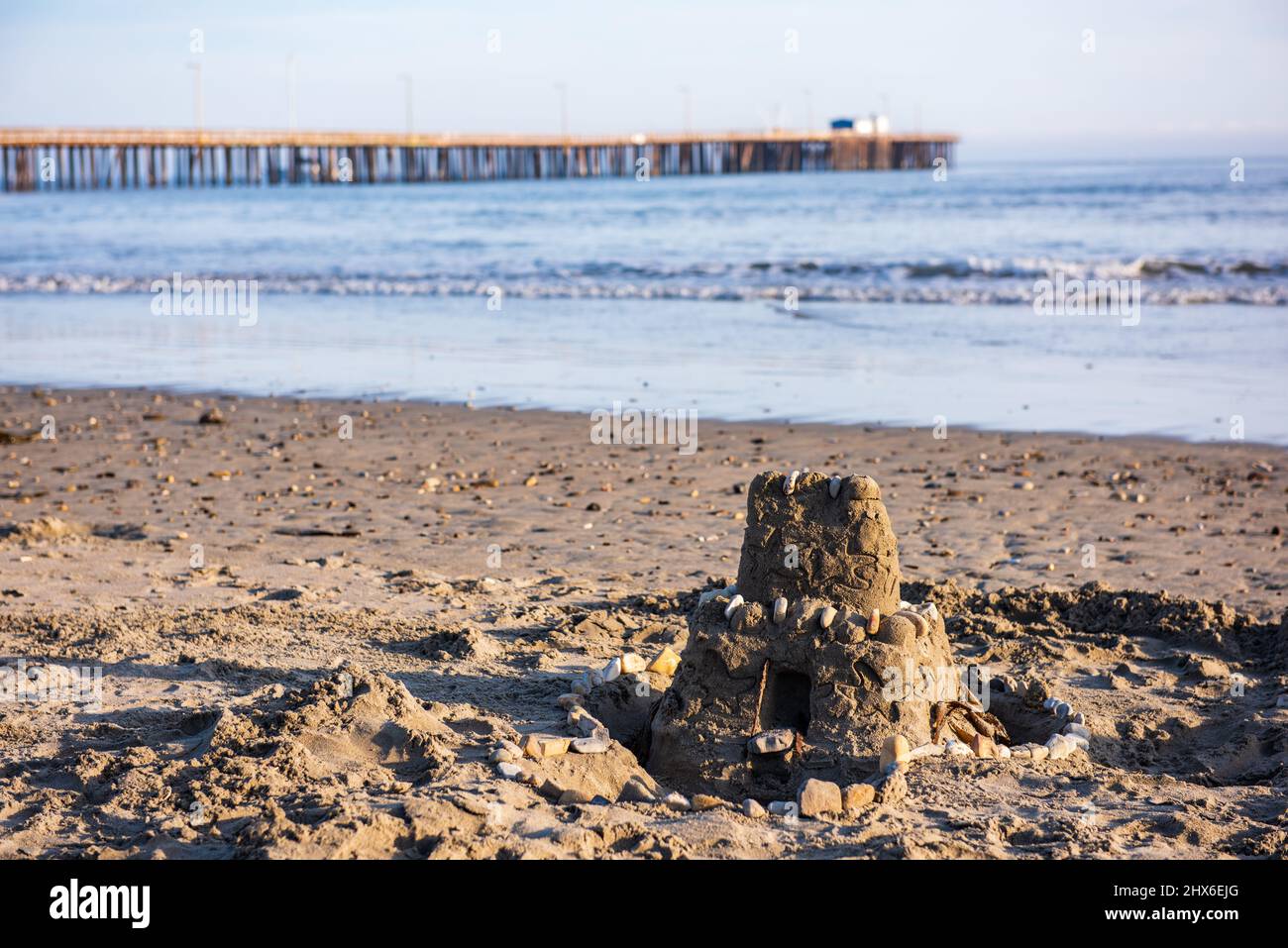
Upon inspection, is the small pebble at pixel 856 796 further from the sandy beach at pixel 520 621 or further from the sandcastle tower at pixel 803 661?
the sandcastle tower at pixel 803 661

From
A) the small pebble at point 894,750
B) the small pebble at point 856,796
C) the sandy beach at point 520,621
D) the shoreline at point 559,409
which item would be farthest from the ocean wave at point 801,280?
the small pebble at point 856,796

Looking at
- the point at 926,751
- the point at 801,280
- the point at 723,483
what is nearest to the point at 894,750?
the point at 926,751

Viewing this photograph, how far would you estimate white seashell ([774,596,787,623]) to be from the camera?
545 centimetres

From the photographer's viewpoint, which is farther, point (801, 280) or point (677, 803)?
point (801, 280)

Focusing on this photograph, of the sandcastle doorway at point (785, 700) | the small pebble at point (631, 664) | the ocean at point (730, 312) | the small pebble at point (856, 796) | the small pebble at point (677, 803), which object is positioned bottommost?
the small pebble at point (677, 803)

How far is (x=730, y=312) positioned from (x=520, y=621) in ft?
55.5

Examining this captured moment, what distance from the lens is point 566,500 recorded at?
10.7 metres

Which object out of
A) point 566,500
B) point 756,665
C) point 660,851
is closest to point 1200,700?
point 756,665

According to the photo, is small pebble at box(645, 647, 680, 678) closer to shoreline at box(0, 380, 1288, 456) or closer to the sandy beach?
the sandy beach

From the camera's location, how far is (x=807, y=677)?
17.9ft

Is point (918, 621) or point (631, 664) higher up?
point (918, 621)

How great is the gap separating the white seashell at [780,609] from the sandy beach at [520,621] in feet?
2.73

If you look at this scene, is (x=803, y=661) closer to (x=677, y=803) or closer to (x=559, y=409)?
(x=677, y=803)

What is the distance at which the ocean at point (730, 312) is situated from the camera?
15.4 meters
